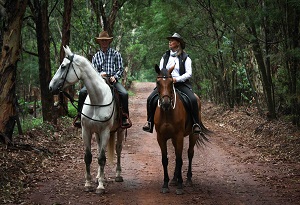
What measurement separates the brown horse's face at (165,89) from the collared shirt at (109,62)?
1.73 metres

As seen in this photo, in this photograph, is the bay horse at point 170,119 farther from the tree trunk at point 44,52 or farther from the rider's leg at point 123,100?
the tree trunk at point 44,52

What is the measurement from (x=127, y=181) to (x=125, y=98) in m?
1.76

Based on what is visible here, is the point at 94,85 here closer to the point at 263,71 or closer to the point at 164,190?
the point at 164,190

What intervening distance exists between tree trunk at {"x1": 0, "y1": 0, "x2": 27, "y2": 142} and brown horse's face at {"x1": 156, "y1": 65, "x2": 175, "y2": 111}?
3.85 meters

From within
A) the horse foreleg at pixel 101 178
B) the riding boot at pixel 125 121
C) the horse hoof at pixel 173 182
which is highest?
the riding boot at pixel 125 121

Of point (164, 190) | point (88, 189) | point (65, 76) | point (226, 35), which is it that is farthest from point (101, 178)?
point (226, 35)

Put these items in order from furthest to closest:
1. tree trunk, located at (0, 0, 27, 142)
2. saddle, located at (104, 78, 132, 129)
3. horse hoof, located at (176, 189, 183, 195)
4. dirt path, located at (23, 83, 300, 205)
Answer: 1. tree trunk, located at (0, 0, 27, 142)
2. saddle, located at (104, 78, 132, 129)
3. horse hoof, located at (176, 189, 183, 195)
4. dirt path, located at (23, 83, 300, 205)

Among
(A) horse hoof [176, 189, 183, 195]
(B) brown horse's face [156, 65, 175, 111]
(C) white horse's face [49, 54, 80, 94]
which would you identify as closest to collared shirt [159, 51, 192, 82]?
(B) brown horse's face [156, 65, 175, 111]

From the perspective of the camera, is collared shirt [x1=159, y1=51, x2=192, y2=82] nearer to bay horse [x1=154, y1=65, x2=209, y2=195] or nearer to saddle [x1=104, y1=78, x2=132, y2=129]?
bay horse [x1=154, y1=65, x2=209, y2=195]

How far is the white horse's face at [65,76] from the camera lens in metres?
7.73

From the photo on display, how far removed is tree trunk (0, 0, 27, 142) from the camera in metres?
9.71

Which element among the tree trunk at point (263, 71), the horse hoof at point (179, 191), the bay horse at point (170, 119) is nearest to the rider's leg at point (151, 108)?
the bay horse at point (170, 119)

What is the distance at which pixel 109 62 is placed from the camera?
9344 mm

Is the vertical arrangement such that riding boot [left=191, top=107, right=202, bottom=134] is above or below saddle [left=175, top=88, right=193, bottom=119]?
below
